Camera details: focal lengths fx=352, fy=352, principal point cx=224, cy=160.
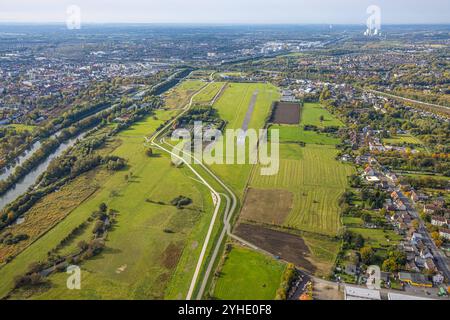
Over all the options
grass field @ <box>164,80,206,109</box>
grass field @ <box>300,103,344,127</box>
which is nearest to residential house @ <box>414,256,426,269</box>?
grass field @ <box>300,103,344,127</box>

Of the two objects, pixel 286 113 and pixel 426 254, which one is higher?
pixel 286 113

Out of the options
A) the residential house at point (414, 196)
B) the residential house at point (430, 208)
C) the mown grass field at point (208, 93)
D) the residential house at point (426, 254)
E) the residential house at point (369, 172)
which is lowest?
the residential house at point (426, 254)

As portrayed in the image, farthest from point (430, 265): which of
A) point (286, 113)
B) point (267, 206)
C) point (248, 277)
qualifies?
point (286, 113)

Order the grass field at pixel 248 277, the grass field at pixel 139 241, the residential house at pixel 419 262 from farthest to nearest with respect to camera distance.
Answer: the residential house at pixel 419 262 < the grass field at pixel 139 241 < the grass field at pixel 248 277

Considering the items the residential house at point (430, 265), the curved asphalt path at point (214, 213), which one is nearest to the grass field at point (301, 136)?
the curved asphalt path at point (214, 213)

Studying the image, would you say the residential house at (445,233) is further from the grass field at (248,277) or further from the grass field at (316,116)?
the grass field at (316,116)

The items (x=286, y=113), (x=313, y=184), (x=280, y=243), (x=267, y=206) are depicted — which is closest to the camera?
(x=280, y=243)

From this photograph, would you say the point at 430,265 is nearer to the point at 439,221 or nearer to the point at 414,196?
the point at 439,221
